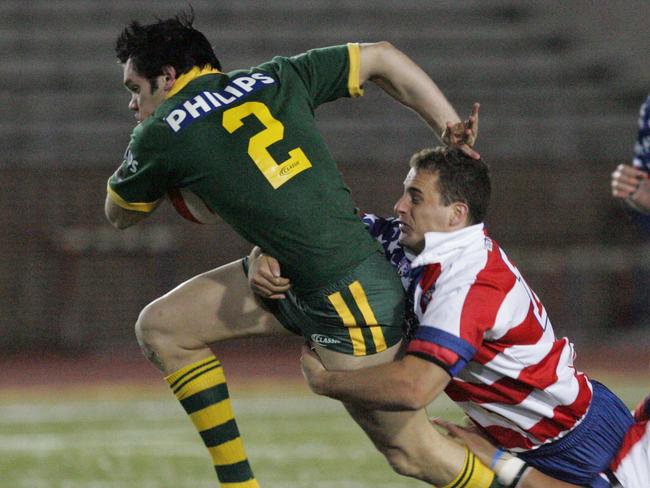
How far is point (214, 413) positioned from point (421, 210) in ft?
3.50

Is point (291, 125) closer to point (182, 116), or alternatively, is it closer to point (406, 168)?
point (182, 116)

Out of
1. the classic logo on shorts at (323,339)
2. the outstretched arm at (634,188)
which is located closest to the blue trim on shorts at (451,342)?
the classic logo on shorts at (323,339)

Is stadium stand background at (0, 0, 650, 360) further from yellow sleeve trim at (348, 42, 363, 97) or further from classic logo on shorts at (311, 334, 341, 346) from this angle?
classic logo on shorts at (311, 334, 341, 346)

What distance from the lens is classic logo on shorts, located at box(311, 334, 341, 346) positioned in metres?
4.31

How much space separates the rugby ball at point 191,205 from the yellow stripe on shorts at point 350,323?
1.67 ft

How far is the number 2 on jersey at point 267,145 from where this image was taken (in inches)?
166

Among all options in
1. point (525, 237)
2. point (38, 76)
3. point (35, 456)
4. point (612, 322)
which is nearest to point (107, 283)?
point (38, 76)

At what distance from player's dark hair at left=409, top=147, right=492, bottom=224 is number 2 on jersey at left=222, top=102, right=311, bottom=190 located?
381 millimetres

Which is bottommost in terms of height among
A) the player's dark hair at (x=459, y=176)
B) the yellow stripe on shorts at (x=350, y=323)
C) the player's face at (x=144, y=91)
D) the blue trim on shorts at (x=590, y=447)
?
the blue trim on shorts at (x=590, y=447)

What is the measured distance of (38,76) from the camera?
1430 cm

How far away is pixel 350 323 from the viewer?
427 cm

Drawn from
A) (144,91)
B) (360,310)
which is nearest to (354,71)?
(144,91)

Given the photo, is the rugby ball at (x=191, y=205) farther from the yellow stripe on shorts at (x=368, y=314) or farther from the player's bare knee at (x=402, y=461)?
the player's bare knee at (x=402, y=461)

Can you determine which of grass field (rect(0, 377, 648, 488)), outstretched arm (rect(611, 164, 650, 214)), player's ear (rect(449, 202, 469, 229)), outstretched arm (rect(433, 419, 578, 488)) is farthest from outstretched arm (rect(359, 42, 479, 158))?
grass field (rect(0, 377, 648, 488))
